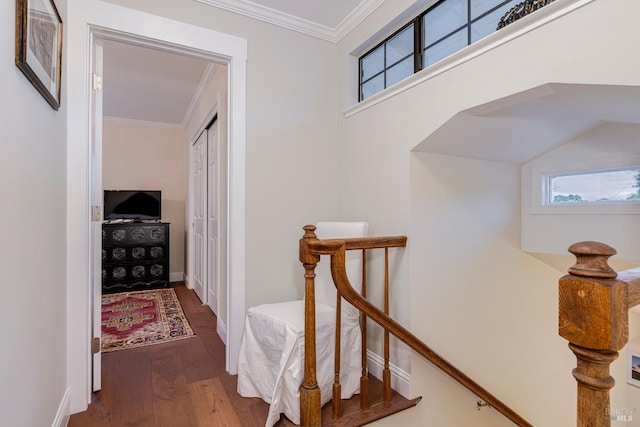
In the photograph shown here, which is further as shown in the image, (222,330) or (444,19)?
(222,330)

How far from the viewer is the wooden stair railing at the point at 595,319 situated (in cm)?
64

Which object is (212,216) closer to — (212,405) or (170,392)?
(170,392)

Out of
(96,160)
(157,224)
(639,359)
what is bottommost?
(639,359)

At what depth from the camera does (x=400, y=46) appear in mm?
2133

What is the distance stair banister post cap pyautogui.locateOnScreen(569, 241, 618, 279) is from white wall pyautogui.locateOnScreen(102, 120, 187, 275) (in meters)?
5.10

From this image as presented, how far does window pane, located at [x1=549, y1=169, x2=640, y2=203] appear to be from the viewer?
1.92 m

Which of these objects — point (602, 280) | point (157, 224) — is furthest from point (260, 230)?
point (157, 224)

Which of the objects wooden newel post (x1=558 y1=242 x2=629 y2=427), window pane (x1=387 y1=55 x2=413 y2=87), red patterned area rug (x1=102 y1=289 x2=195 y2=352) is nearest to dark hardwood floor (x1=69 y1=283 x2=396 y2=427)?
red patterned area rug (x1=102 y1=289 x2=195 y2=352)

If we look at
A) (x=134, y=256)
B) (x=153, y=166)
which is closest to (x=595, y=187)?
(x=134, y=256)

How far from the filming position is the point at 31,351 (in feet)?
3.83

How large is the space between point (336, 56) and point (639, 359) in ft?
10.3

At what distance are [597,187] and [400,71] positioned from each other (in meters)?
1.45

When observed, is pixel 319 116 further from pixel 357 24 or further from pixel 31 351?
pixel 31 351

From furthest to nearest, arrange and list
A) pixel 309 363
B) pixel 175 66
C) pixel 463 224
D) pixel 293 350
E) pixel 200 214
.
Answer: pixel 200 214 → pixel 175 66 → pixel 463 224 → pixel 293 350 → pixel 309 363
